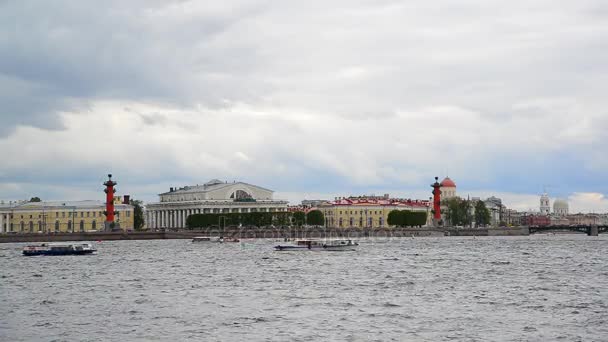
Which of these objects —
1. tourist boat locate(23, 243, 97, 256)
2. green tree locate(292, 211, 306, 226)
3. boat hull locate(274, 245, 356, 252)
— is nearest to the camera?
boat hull locate(274, 245, 356, 252)

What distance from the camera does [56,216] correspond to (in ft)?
433

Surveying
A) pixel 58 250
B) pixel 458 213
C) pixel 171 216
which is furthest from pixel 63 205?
pixel 58 250

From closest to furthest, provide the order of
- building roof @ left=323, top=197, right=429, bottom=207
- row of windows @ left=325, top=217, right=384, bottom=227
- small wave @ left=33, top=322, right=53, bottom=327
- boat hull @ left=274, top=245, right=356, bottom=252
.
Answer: small wave @ left=33, top=322, right=53, bottom=327 < boat hull @ left=274, top=245, right=356, bottom=252 < row of windows @ left=325, top=217, right=384, bottom=227 < building roof @ left=323, top=197, right=429, bottom=207

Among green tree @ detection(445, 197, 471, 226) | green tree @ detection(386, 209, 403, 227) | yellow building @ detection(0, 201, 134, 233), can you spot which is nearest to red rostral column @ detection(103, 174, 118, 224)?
yellow building @ detection(0, 201, 134, 233)

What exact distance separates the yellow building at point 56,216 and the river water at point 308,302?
Result: 271 feet

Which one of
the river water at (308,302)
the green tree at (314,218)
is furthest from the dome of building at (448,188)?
the river water at (308,302)

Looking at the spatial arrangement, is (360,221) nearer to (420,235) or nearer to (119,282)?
(420,235)

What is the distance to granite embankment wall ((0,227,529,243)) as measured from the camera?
330ft

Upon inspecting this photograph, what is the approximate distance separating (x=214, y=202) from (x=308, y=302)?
105 m

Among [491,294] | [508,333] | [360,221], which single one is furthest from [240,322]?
[360,221]

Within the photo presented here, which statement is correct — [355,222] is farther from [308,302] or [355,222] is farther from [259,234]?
[308,302]

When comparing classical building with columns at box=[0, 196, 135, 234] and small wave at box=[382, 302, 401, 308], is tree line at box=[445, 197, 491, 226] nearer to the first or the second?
classical building with columns at box=[0, 196, 135, 234]

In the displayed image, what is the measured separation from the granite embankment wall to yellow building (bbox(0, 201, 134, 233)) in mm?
22604

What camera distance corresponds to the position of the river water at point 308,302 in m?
24.2
